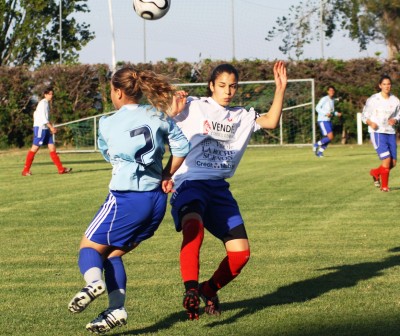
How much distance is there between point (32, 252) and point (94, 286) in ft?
15.5

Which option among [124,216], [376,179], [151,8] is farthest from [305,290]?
[376,179]

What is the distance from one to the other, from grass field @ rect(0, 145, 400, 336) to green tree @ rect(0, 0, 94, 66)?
80.1 feet

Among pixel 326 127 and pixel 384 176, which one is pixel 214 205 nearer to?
pixel 384 176

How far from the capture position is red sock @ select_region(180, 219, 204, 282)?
657 cm

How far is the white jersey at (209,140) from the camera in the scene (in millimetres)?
7094

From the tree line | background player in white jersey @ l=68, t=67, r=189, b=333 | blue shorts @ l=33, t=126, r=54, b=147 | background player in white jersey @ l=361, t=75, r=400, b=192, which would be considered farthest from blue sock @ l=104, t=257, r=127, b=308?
the tree line

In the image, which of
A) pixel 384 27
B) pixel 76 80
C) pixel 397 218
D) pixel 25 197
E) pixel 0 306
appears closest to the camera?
pixel 0 306

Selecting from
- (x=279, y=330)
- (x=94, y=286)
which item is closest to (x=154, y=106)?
(x=94, y=286)

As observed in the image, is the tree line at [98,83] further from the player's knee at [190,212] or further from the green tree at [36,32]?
the player's knee at [190,212]

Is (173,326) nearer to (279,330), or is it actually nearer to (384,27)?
(279,330)

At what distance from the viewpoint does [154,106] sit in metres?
6.20

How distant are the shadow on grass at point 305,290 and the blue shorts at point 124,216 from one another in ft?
2.30

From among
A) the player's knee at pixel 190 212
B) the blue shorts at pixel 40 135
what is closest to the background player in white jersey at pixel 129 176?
the player's knee at pixel 190 212

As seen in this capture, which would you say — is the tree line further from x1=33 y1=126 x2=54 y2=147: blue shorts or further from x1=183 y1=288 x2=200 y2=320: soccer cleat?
x1=183 y1=288 x2=200 y2=320: soccer cleat
